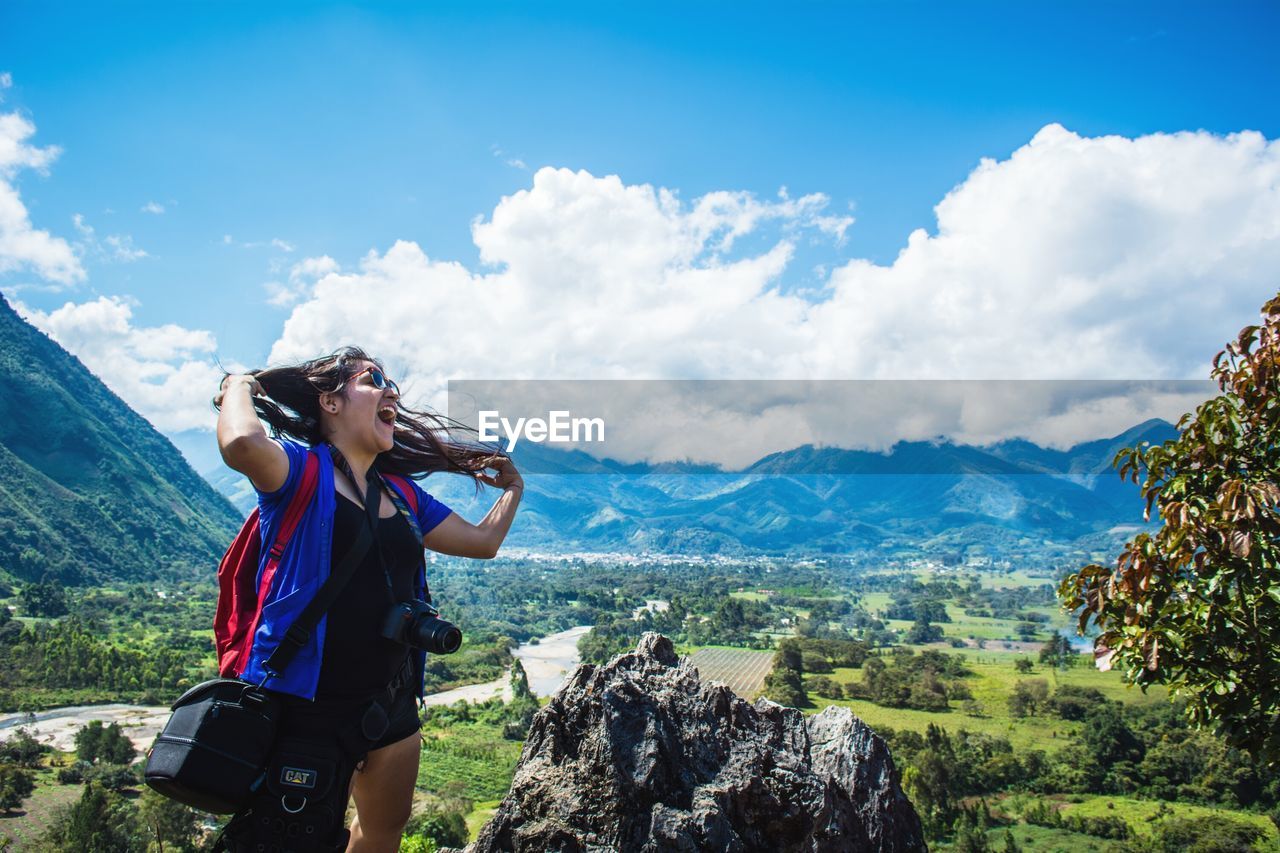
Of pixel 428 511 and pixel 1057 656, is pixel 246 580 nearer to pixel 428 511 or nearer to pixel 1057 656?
pixel 428 511

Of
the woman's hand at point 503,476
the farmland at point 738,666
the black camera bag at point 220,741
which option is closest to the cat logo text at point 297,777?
the black camera bag at point 220,741

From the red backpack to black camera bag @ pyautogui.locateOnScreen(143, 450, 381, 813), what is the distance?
0.46ft

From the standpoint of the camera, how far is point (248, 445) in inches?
79.8

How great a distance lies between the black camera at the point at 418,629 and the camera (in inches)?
89.1

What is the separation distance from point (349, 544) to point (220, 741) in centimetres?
59

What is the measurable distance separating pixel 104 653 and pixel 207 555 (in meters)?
89.9

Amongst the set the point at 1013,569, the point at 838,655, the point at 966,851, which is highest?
the point at 1013,569

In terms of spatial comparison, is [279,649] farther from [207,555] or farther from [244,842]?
[207,555]

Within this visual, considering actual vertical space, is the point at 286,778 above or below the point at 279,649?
below

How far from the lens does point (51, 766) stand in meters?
39.7

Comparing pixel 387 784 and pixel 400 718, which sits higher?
pixel 400 718

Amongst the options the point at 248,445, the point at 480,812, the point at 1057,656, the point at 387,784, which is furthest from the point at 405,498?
the point at 1057,656

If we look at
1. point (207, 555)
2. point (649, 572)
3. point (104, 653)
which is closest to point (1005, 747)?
point (104, 653)

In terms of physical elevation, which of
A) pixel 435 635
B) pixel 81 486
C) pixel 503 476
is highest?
pixel 81 486
